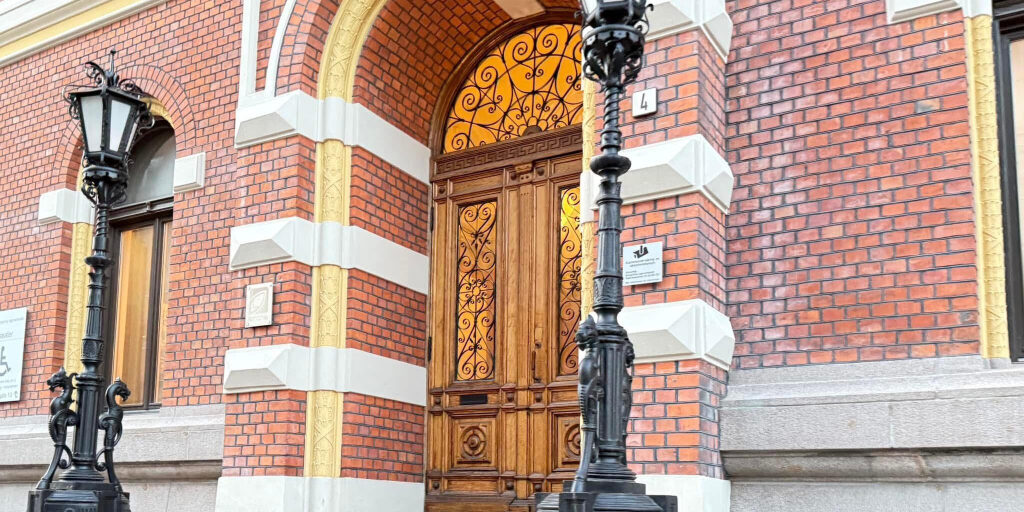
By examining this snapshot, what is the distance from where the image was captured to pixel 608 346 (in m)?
4.89

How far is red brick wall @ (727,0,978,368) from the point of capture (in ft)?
20.6

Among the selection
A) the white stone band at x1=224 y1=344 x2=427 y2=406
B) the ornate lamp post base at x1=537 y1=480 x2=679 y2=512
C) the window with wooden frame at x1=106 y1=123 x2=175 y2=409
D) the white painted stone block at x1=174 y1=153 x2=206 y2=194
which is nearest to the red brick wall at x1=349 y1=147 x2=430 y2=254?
the white stone band at x1=224 y1=344 x2=427 y2=406

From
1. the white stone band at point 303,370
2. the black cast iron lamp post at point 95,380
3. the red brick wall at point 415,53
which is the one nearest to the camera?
the black cast iron lamp post at point 95,380

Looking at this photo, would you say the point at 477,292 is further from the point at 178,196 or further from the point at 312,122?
the point at 178,196

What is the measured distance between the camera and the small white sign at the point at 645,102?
6938 millimetres

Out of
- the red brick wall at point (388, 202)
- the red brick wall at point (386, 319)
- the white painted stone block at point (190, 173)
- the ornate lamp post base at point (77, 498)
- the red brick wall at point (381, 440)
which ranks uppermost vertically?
the white painted stone block at point (190, 173)

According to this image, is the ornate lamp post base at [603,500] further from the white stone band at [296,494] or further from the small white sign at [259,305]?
the small white sign at [259,305]

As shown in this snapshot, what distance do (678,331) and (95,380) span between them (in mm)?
4119

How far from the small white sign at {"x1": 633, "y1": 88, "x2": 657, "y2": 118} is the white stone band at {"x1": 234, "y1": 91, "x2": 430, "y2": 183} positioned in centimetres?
287

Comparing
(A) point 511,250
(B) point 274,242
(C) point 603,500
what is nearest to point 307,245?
(B) point 274,242

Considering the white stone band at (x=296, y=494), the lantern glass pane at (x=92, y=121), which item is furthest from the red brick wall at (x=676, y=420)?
the lantern glass pane at (x=92, y=121)

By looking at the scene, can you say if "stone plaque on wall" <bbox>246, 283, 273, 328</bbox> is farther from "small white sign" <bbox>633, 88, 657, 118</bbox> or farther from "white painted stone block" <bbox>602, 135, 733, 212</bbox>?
"small white sign" <bbox>633, 88, 657, 118</bbox>

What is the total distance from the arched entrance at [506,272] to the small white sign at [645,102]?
201 cm

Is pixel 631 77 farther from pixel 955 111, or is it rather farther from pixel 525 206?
pixel 525 206
